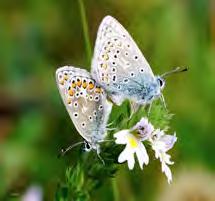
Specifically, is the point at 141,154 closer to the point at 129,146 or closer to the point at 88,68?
the point at 129,146

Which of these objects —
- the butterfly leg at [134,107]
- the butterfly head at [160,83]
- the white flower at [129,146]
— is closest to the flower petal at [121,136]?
the white flower at [129,146]

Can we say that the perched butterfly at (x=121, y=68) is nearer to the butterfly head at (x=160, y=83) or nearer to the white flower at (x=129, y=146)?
the butterfly head at (x=160, y=83)

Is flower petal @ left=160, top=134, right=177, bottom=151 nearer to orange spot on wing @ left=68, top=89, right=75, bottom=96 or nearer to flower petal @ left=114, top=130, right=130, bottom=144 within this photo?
flower petal @ left=114, top=130, right=130, bottom=144

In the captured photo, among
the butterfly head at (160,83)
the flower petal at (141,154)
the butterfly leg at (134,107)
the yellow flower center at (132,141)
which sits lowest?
the flower petal at (141,154)

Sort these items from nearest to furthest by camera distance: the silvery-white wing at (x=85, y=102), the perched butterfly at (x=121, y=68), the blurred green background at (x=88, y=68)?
the silvery-white wing at (x=85, y=102) → the perched butterfly at (x=121, y=68) → the blurred green background at (x=88, y=68)

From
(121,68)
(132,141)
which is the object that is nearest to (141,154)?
(132,141)

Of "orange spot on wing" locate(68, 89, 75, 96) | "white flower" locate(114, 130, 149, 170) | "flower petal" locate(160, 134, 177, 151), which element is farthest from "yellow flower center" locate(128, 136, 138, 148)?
"orange spot on wing" locate(68, 89, 75, 96)

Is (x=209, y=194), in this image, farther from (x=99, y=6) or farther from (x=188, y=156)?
(x=99, y=6)
